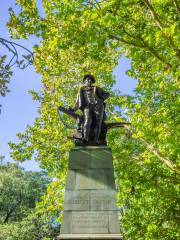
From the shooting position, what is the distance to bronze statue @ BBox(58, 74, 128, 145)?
9281mm

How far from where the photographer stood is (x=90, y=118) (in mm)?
9359

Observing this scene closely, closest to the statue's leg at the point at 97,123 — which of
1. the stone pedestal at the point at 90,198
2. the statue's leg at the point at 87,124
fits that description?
the statue's leg at the point at 87,124

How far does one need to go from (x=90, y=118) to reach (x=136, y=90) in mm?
3543

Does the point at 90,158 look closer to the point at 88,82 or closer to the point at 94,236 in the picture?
the point at 94,236

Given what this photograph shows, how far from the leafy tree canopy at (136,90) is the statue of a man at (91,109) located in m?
1.82

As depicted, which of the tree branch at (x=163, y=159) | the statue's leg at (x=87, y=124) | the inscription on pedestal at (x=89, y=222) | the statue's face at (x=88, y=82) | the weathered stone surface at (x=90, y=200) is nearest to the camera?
the inscription on pedestal at (x=89, y=222)

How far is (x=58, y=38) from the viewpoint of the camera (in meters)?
11.9

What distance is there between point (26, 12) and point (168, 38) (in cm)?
603

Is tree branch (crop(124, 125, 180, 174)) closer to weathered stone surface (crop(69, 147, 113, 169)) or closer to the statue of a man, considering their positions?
the statue of a man

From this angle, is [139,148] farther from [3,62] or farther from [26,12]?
[3,62]

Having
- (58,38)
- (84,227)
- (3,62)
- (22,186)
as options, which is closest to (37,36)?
(58,38)

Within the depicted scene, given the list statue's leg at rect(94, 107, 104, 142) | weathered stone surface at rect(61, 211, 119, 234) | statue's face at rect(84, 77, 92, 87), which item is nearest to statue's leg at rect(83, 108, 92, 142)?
statue's leg at rect(94, 107, 104, 142)

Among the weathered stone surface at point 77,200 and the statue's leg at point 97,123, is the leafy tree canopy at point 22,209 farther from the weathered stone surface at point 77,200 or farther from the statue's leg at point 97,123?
the weathered stone surface at point 77,200

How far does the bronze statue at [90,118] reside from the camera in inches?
365
